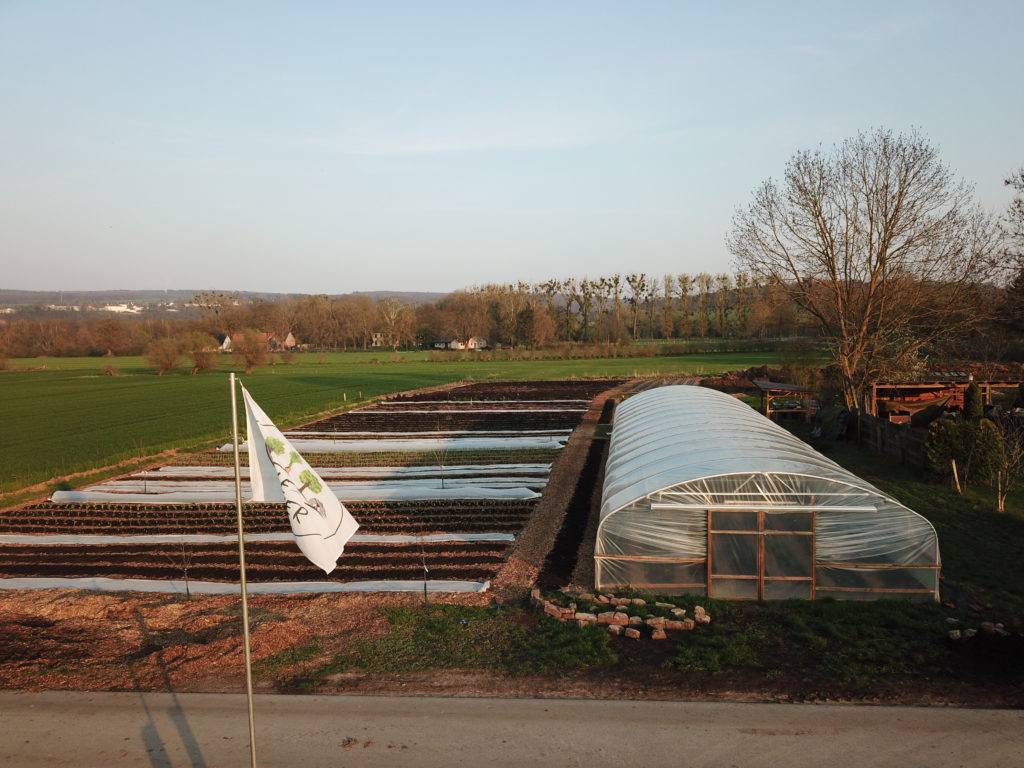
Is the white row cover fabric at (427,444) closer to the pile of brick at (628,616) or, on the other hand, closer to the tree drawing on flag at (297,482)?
the pile of brick at (628,616)

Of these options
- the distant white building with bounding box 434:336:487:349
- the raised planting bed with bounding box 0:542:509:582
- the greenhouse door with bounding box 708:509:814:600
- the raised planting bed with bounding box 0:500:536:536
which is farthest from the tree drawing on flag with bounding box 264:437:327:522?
the distant white building with bounding box 434:336:487:349

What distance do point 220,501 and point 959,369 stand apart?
3803cm

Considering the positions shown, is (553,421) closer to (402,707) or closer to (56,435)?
(56,435)

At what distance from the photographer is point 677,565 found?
13.2 metres

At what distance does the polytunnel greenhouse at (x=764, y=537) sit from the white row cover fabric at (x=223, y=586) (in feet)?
10.3

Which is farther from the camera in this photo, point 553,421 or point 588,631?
point 553,421

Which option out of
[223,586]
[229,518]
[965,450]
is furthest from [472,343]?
[223,586]

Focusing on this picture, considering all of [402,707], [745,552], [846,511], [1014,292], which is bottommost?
[402,707]

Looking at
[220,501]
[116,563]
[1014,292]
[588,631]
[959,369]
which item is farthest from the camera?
[959,369]

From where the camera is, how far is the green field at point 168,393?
3117 centimetres

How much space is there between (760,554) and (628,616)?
9.24 feet

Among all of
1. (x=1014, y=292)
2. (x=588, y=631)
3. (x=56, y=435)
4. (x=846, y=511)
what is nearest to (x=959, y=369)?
(x=1014, y=292)

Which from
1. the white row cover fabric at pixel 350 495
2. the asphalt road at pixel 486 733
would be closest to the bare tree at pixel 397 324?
the white row cover fabric at pixel 350 495

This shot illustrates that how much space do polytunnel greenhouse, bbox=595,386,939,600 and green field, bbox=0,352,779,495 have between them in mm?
21506
